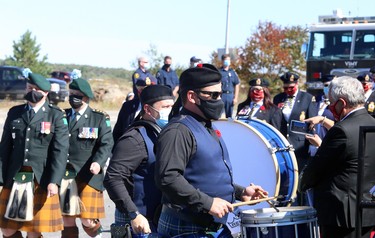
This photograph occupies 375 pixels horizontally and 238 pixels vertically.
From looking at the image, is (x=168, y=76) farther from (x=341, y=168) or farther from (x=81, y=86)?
(x=341, y=168)

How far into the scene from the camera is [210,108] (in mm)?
4980

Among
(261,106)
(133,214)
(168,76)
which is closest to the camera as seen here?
(133,214)

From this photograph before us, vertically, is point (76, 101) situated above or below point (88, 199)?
above

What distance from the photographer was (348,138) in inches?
212

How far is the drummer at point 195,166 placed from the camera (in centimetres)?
469

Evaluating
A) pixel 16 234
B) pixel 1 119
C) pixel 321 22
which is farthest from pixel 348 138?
pixel 1 119

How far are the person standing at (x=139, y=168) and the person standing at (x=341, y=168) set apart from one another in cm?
108

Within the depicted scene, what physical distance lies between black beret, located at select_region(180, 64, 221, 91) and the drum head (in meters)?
2.78

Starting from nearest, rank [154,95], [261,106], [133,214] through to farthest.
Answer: [133,214] < [154,95] < [261,106]

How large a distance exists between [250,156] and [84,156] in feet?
5.36

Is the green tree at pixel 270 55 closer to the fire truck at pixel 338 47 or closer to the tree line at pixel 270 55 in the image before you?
the tree line at pixel 270 55

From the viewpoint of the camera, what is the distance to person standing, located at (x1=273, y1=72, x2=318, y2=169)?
9.72 m

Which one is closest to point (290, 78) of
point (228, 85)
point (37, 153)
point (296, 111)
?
point (296, 111)

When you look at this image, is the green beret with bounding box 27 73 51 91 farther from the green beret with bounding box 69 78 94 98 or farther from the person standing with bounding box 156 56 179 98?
the person standing with bounding box 156 56 179 98
